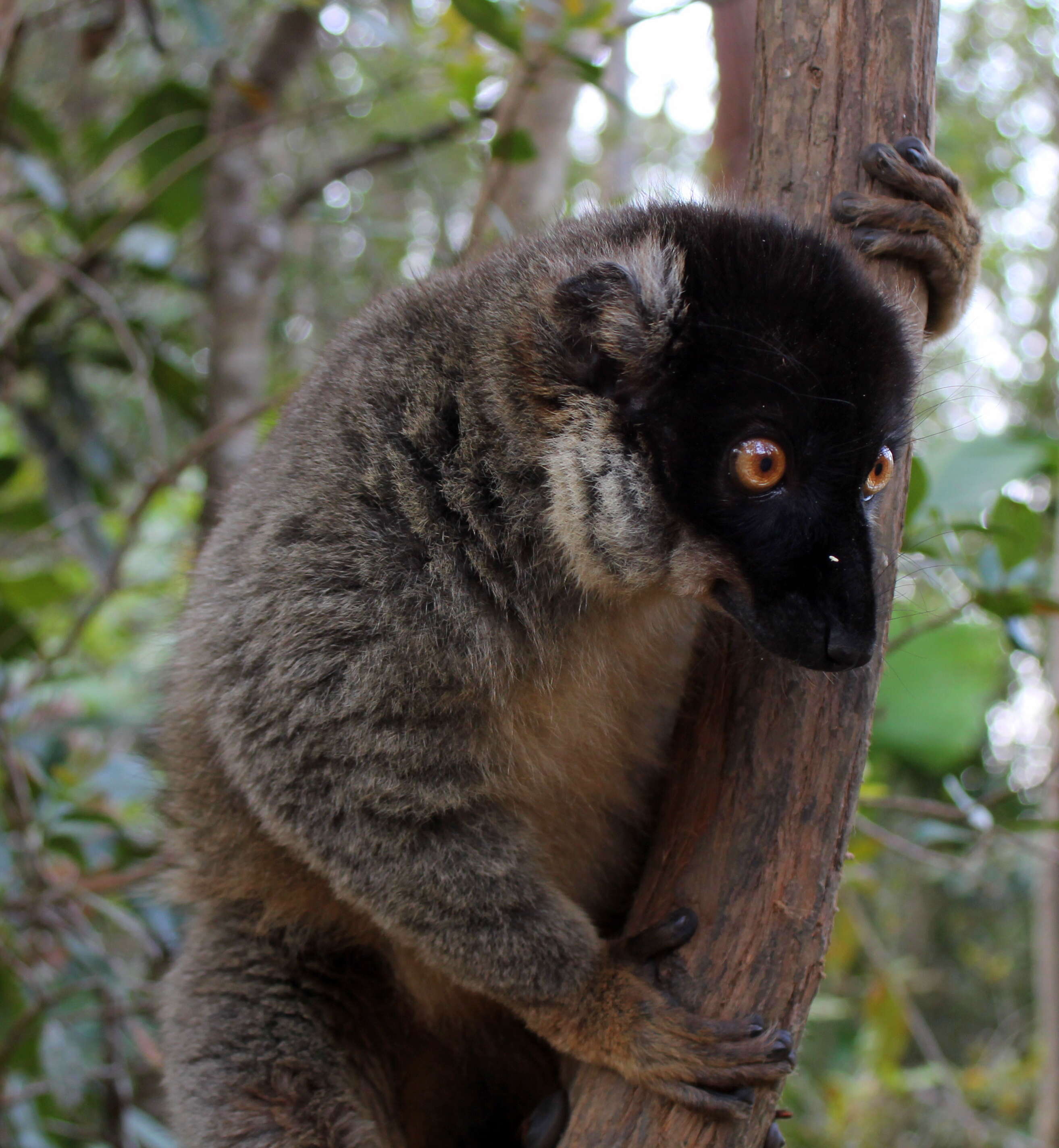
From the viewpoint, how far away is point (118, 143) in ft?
17.3

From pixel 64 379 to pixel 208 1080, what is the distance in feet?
12.7

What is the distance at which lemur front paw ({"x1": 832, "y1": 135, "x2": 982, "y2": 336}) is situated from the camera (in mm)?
2537

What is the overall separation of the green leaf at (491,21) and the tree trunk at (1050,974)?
3.71 meters

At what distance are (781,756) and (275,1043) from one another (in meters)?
1.50

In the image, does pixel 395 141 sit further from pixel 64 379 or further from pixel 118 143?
pixel 64 379

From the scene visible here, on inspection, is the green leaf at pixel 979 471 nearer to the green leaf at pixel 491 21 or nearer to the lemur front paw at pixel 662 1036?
the lemur front paw at pixel 662 1036

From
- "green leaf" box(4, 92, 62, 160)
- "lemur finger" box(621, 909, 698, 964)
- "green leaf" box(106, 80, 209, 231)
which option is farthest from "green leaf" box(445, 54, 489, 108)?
"lemur finger" box(621, 909, 698, 964)

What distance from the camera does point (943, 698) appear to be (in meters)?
6.75

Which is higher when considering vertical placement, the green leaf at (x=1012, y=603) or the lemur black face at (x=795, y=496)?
the lemur black face at (x=795, y=496)

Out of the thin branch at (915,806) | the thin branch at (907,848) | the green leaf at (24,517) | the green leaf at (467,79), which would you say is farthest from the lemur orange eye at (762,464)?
the green leaf at (24,517)

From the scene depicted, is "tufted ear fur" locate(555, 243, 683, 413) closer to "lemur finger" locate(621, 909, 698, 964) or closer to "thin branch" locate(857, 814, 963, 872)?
"lemur finger" locate(621, 909, 698, 964)

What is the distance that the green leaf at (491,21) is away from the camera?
3666 mm

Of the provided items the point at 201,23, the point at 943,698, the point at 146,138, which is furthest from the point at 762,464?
the point at 943,698

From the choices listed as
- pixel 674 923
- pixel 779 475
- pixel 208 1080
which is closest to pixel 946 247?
pixel 779 475
